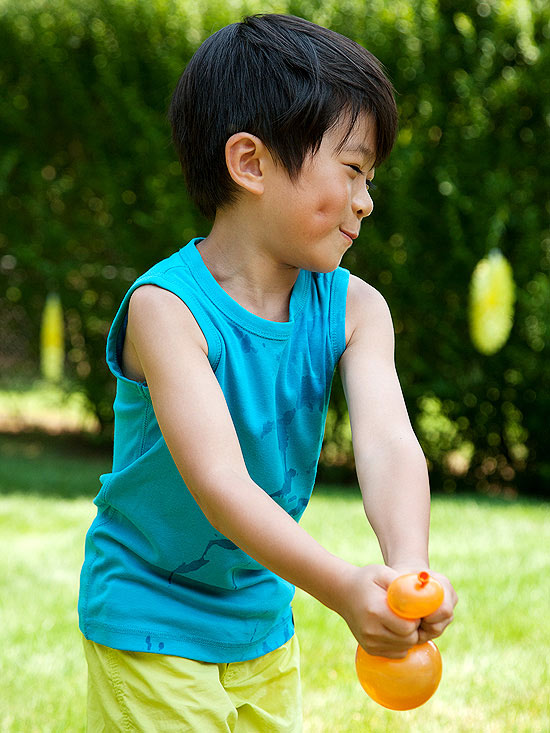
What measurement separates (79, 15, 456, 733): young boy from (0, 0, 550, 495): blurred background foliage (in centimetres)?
436

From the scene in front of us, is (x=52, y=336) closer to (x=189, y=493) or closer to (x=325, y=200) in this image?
(x=189, y=493)

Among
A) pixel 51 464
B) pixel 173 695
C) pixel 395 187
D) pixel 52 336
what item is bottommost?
pixel 51 464

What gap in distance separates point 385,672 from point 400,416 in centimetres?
53

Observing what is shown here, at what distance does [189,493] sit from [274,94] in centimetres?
74

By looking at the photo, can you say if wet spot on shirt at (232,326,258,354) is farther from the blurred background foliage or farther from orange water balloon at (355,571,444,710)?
the blurred background foliage

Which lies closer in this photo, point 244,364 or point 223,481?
point 223,481

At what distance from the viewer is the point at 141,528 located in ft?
6.17

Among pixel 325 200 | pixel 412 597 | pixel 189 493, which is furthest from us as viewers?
→ pixel 189 493

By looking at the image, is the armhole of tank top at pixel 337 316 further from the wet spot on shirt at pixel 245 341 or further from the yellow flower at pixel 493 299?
the yellow flower at pixel 493 299

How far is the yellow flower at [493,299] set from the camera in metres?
6.15

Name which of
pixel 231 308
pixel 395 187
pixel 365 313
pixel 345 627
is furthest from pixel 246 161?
pixel 395 187

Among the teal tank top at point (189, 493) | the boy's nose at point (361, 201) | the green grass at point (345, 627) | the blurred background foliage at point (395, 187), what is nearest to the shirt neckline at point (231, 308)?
the teal tank top at point (189, 493)

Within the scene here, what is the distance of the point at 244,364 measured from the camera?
5.90 ft

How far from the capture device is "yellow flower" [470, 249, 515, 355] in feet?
20.2
